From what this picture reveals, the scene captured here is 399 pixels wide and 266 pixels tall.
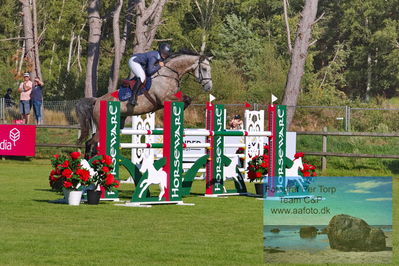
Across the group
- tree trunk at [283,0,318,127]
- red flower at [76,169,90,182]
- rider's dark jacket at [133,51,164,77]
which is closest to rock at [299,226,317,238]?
red flower at [76,169,90,182]

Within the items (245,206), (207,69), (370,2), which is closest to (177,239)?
(245,206)

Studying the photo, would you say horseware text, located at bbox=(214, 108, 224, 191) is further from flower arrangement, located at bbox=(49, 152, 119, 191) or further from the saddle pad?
flower arrangement, located at bbox=(49, 152, 119, 191)

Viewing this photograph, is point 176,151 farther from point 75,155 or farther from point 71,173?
point 71,173

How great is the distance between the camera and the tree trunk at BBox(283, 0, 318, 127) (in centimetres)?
3020

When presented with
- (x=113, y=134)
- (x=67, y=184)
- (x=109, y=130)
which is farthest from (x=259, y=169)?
(x=67, y=184)

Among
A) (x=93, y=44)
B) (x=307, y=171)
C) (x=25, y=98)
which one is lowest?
(x=307, y=171)

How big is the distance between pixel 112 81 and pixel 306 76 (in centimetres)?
2153

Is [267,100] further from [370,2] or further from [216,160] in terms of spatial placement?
[370,2]

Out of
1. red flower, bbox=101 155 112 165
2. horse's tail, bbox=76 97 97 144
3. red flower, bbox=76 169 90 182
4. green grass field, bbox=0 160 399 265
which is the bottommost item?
green grass field, bbox=0 160 399 265

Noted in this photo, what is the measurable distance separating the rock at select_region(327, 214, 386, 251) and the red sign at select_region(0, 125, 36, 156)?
21.4 m

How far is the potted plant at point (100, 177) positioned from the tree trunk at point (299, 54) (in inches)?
629

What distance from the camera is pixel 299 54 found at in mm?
30766

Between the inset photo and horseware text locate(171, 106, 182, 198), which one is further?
horseware text locate(171, 106, 182, 198)

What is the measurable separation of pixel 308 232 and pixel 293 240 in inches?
5.5
